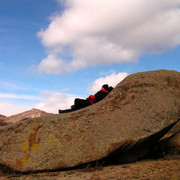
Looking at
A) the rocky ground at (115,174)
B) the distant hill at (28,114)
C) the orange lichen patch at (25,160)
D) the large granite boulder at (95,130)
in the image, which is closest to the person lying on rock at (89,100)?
the large granite boulder at (95,130)

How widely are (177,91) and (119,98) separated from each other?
1920 millimetres

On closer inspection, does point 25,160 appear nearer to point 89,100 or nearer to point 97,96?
point 89,100

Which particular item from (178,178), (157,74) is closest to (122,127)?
(178,178)

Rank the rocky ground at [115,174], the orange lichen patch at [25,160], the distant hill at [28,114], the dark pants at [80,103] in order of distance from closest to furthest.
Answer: the rocky ground at [115,174]
the orange lichen patch at [25,160]
the dark pants at [80,103]
the distant hill at [28,114]

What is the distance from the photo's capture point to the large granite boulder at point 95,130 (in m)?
5.41

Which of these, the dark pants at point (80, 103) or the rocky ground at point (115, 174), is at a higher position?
the dark pants at point (80, 103)

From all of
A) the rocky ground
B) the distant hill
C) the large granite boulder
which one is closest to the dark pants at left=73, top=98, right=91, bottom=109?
the large granite boulder

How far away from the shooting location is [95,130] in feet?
18.6

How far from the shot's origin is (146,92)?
636 cm

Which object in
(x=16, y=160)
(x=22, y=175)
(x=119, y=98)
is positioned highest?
(x=119, y=98)

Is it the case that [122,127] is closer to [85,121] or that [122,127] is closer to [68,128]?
[85,121]

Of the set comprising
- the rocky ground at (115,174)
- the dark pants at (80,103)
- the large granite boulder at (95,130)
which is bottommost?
the rocky ground at (115,174)

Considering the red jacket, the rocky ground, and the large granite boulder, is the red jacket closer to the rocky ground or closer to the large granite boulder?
the large granite boulder

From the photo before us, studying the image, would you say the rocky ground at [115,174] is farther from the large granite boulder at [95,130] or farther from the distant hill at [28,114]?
the distant hill at [28,114]
